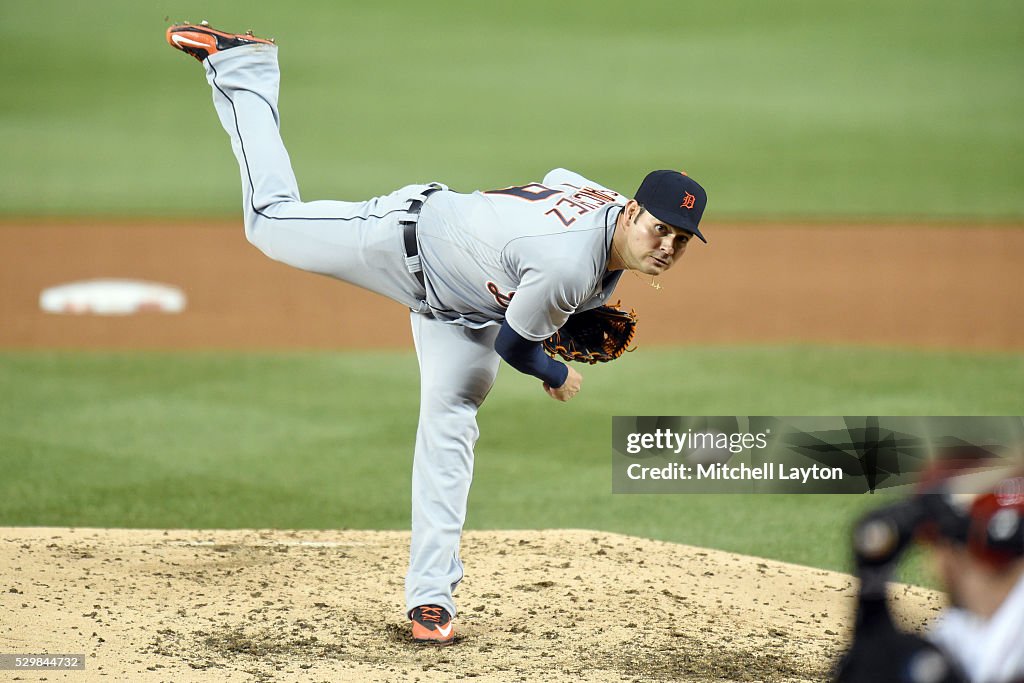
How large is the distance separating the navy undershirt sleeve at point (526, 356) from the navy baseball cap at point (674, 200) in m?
0.54

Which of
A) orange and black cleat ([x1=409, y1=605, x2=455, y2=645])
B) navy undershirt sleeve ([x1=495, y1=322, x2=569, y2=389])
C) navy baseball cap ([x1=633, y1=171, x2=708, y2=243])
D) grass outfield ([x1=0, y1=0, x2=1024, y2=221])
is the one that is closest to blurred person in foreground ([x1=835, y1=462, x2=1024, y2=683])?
navy baseball cap ([x1=633, y1=171, x2=708, y2=243])

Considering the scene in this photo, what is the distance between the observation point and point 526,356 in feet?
12.2

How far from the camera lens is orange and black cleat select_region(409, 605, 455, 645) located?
3.97 meters

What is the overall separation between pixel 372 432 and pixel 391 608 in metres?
2.38

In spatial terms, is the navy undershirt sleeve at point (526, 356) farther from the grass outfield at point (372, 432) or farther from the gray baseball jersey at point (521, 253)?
the grass outfield at point (372, 432)

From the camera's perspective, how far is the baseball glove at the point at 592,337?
4.17 metres

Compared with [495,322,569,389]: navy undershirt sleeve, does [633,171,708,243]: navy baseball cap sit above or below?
above

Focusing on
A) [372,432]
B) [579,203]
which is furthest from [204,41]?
[372,432]

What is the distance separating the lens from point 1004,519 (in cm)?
173

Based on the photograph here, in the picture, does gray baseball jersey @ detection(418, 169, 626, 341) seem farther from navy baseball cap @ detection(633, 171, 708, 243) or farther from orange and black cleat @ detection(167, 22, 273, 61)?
orange and black cleat @ detection(167, 22, 273, 61)

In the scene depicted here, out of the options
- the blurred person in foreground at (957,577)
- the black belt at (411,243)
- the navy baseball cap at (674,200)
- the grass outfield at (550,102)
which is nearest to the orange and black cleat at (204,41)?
the black belt at (411,243)

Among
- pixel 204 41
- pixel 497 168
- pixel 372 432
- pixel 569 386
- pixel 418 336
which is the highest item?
pixel 497 168

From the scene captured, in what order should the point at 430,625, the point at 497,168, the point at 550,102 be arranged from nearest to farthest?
the point at 430,625 → the point at 497,168 → the point at 550,102

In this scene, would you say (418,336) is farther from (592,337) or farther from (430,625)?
(430,625)
